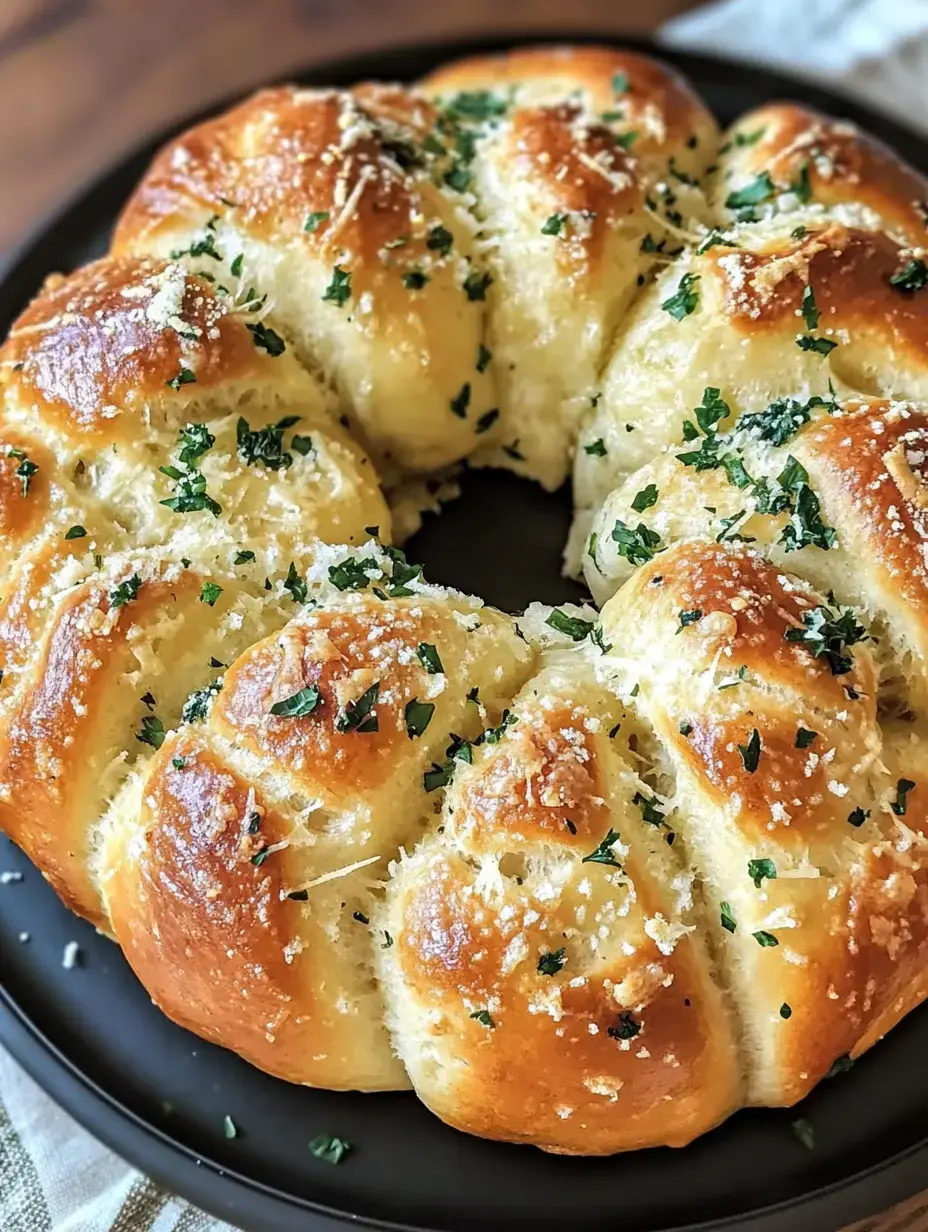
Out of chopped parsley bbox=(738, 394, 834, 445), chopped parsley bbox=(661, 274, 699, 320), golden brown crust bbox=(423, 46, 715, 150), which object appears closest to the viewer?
chopped parsley bbox=(738, 394, 834, 445)

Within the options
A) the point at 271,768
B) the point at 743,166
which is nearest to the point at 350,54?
the point at 743,166

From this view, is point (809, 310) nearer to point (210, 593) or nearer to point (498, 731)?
point (498, 731)

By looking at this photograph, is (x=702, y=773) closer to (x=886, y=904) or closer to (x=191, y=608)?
(x=886, y=904)

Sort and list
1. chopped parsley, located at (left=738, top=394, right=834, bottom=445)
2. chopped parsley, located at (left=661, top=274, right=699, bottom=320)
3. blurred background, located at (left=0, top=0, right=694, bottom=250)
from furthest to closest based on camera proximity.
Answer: blurred background, located at (left=0, top=0, right=694, bottom=250), chopped parsley, located at (left=661, top=274, right=699, bottom=320), chopped parsley, located at (left=738, top=394, right=834, bottom=445)

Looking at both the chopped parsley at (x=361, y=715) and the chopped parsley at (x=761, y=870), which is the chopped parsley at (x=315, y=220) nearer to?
the chopped parsley at (x=361, y=715)

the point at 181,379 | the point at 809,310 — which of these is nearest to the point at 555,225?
the point at 809,310

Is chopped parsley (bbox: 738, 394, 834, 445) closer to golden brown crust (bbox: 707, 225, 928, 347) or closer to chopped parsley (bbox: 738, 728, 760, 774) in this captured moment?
golden brown crust (bbox: 707, 225, 928, 347)

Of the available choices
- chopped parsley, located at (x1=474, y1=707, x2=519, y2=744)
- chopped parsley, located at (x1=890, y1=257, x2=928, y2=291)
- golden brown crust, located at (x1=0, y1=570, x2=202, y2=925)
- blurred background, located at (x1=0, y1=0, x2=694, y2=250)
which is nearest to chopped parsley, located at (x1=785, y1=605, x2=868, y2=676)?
chopped parsley, located at (x1=474, y1=707, x2=519, y2=744)
